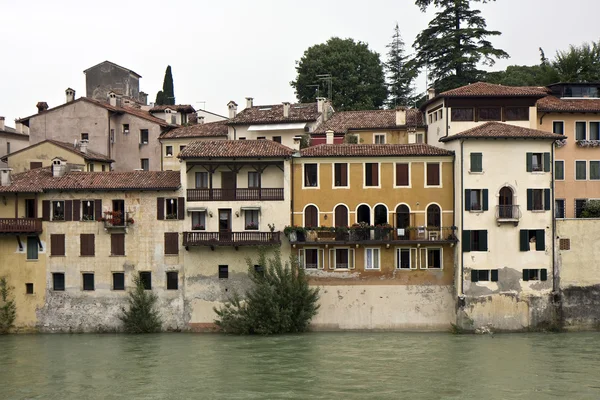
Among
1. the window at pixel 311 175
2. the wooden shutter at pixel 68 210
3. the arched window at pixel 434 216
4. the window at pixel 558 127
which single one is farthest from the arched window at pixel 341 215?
the wooden shutter at pixel 68 210

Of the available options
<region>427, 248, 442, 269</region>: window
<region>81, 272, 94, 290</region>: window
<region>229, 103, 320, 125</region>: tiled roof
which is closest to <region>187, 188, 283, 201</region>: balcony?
<region>81, 272, 94, 290</region>: window

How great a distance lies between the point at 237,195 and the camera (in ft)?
145

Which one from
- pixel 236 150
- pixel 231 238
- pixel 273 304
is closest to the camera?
pixel 273 304

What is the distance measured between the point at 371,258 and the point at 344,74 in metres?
30.8

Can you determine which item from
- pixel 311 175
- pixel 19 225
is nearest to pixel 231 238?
pixel 311 175

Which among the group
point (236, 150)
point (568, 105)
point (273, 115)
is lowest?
point (236, 150)

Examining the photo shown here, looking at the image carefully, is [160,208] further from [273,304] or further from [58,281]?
[273,304]

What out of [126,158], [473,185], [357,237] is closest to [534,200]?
[473,185]

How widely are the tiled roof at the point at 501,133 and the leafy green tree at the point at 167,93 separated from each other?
127 feet

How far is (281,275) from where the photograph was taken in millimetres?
42812

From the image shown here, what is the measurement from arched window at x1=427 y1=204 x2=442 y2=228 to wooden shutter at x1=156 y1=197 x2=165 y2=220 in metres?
14.3

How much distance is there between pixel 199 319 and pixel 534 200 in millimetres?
18801

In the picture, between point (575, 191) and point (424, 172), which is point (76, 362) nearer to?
point (424, 172)

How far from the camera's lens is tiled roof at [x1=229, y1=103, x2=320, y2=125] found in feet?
178
